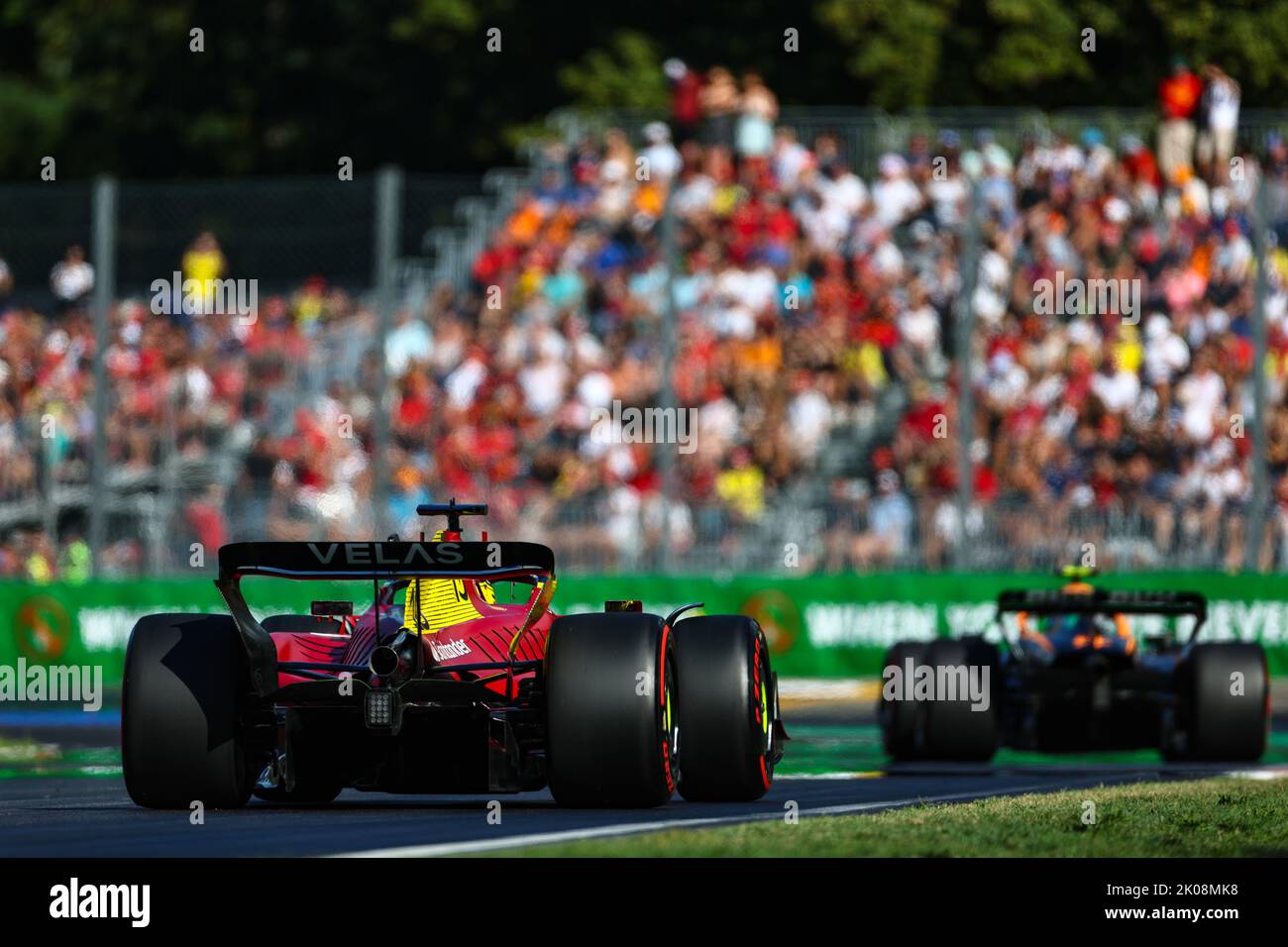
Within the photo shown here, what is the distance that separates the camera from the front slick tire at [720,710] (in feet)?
42.0

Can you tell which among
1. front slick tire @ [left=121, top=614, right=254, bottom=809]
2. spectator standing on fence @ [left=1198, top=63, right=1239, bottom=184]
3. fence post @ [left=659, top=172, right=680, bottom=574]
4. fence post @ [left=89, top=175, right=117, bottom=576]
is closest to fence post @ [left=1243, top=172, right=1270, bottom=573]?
spectator standing on fence @ [left=1198, top=63, right=1239, bottom=184]

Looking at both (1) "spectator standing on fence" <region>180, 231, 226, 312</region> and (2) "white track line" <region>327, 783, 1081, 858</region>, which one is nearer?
(2) "white track line" <region>327, 783, 1081, 858</region>

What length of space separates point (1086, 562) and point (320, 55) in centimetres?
2906

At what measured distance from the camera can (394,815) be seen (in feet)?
40.9

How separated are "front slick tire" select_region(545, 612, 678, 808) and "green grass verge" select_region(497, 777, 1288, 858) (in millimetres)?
741

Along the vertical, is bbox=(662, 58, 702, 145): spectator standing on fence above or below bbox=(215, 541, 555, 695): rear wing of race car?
above

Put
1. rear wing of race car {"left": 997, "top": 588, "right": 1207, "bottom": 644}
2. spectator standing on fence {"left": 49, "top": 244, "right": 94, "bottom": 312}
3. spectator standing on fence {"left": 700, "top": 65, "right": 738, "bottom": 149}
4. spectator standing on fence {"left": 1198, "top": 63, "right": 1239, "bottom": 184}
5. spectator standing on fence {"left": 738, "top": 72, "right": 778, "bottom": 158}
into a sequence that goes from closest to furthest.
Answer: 1. rear wing of race car {"left": 997, "top": 588, "right": 1207, "bottom": 644}
2. spectator standing on fence {"left": 1198, "top": 63, "right": 1239, "bottom": 184}
3. spectator standing on fence {"left": 49, "top": 244, "right": 94, "bottom": 312}
4. spectator standing on fence {"left": 738, "top": 72, "right": 778, "bottom": 158}
5. spectator standing on fence {"left": 700, "top": 65, "right": 738, "bottom": 149}

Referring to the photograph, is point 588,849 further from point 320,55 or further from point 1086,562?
point 320,55

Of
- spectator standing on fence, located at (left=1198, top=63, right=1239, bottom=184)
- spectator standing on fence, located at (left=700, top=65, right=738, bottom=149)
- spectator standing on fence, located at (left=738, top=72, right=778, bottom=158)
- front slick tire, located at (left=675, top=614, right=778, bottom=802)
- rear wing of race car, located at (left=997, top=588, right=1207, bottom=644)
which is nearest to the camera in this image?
front slick tire, located at (left=675, top=614, right=778, bottom=802)

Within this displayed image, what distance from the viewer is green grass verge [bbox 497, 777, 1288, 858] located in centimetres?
1027

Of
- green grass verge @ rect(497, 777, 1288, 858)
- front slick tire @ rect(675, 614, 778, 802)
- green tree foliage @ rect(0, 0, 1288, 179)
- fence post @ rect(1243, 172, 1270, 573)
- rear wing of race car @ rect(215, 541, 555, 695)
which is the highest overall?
green tree foliage @ rect(0, 0, 1288, 179)

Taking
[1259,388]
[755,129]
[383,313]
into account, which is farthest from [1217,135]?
[383,313]

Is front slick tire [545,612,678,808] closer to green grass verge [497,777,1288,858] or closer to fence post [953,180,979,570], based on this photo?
green grass verge [497,777,1288,858]
